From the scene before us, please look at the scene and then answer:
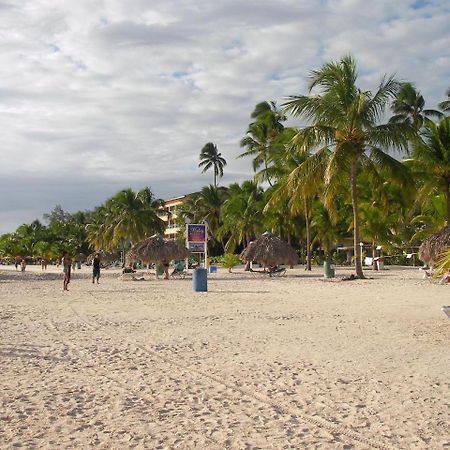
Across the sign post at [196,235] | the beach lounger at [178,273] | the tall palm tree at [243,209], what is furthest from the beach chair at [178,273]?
the tall palm tree at [243,209]

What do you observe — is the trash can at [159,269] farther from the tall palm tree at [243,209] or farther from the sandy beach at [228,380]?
the sandy beach at [228,380]

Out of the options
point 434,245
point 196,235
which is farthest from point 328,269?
point 196,235

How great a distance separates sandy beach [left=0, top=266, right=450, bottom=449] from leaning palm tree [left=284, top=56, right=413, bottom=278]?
1007 cm

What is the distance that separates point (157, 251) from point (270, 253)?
565 cm

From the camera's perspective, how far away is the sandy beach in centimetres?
425

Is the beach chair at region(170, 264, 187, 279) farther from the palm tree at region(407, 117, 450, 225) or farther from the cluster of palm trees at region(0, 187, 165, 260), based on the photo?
the cluster of palm trees at region(0, 187, 165, 260)

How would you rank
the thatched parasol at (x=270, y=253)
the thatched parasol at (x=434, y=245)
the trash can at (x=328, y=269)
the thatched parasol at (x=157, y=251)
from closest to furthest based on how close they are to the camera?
the thatched parasol at (x=434, y=245), the trash can at (x=328, y=269), the thatched parasol at (x=270, y=253), the thatched parasol at (x=157, y=251)

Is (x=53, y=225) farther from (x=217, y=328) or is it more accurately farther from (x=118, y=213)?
(x=217, y=328)

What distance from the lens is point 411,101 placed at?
4359 centimetres

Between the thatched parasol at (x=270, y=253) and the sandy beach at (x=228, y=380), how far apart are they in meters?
A: 17.5

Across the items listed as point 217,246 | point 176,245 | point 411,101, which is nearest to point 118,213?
point 217,246

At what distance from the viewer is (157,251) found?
98.0 feet

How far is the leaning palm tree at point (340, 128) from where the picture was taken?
2109cm

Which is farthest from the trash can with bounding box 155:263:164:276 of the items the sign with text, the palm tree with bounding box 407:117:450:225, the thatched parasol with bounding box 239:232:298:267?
the palm tree with bounding box 407:117:450:225
